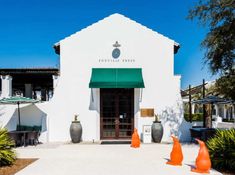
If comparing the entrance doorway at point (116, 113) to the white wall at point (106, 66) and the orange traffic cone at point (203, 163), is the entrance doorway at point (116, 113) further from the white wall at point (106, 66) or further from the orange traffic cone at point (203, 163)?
the orange traffic cone at point (203, 163)

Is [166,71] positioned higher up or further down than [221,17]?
further down

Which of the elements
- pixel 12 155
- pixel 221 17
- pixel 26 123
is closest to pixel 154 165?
pixel 12 155

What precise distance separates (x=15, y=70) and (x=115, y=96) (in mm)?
12279

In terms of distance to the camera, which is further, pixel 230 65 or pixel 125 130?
pixel 125 130

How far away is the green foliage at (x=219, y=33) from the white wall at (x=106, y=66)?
430cm

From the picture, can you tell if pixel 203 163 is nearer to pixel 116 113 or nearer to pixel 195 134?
pixel 195 134

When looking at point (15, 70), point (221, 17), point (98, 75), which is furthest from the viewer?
point (15, 70)

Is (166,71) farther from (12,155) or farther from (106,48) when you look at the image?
(12,155)

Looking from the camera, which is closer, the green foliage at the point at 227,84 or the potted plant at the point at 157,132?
the green foliage at the point at 227,84

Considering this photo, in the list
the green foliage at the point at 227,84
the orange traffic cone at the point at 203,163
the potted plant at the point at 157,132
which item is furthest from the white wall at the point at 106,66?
the orange traffic cone at the point at 203,163

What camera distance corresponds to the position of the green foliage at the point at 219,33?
14.4m

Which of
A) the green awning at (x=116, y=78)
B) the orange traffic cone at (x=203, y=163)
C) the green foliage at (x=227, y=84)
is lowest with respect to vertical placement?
the orange traffic cone at (x=203, y=163)

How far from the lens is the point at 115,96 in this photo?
1977cm

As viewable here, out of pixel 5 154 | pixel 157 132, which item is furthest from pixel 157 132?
pixel 5 154
